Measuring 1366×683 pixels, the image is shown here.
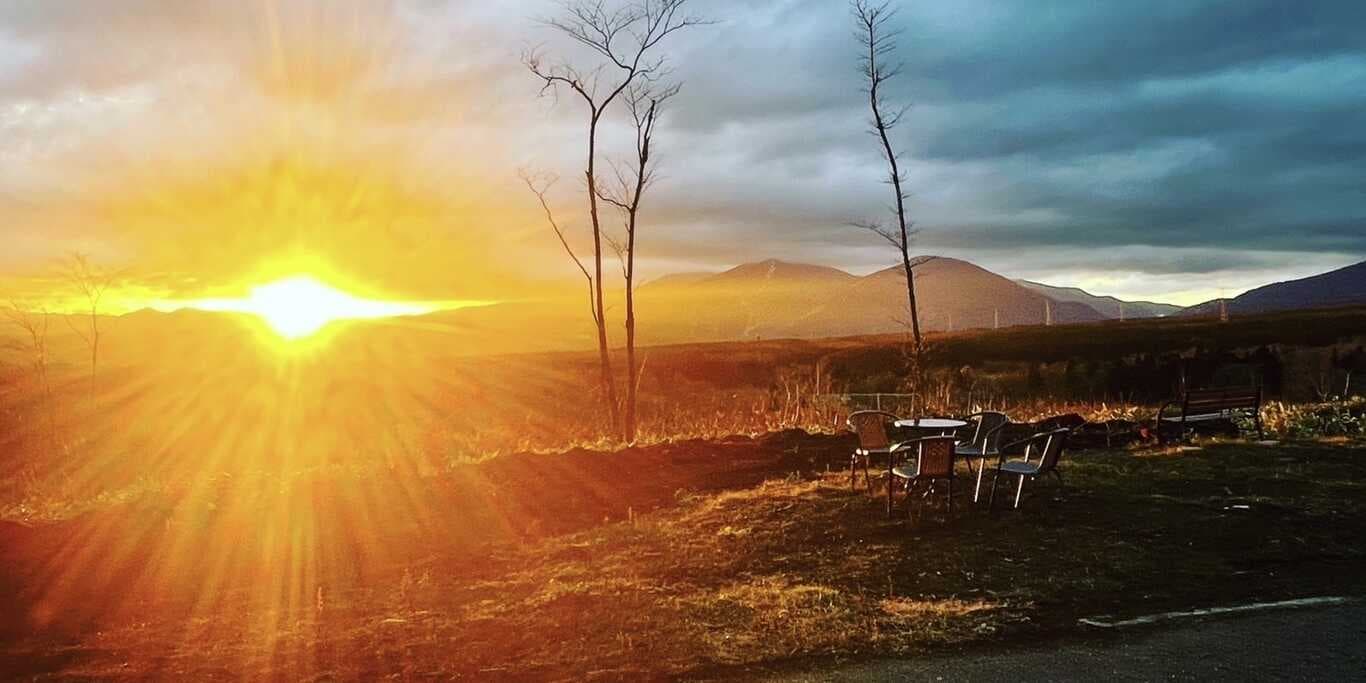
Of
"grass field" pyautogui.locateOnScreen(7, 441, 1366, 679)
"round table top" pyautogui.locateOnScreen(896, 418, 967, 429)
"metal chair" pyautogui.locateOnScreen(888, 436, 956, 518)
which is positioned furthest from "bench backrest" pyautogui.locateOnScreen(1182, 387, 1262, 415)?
"metal chair" pyautogui.locateOnScreen(888, 436, 956, 518)

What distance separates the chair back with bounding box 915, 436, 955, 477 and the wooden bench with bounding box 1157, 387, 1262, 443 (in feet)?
20.7

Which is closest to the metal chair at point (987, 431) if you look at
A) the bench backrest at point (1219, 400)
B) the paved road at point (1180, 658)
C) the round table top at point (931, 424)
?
the round table top at point (931, 424)

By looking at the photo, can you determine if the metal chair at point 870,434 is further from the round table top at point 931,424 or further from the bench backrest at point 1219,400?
the bench backrest at point 1219,400

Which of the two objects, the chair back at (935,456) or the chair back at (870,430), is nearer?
the chair back at (935,456)

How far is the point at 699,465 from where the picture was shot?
47.7 ft

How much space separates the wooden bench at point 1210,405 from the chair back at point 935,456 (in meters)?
6.30

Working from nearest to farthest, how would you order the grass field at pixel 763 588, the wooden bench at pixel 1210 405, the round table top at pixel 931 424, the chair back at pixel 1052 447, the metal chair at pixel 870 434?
1. the grass field at pixel 763 588
2. the chair back at pixel 1052 447
3. the metal chair at pixel 870 434
4. the round table top at pixel 931 424
5. the wooden bench at pixel 1210 405

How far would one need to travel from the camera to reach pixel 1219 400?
49.4ft

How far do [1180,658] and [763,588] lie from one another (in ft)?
9.74

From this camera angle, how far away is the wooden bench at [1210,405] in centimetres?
1490

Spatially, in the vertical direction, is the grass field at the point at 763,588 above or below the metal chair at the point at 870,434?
below

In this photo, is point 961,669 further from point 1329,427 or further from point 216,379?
point 216,379

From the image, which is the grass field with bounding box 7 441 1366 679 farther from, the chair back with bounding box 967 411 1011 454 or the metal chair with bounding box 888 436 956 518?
the chair back with bounding box 967 411 1011 454

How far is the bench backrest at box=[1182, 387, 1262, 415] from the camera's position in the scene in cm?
1490
